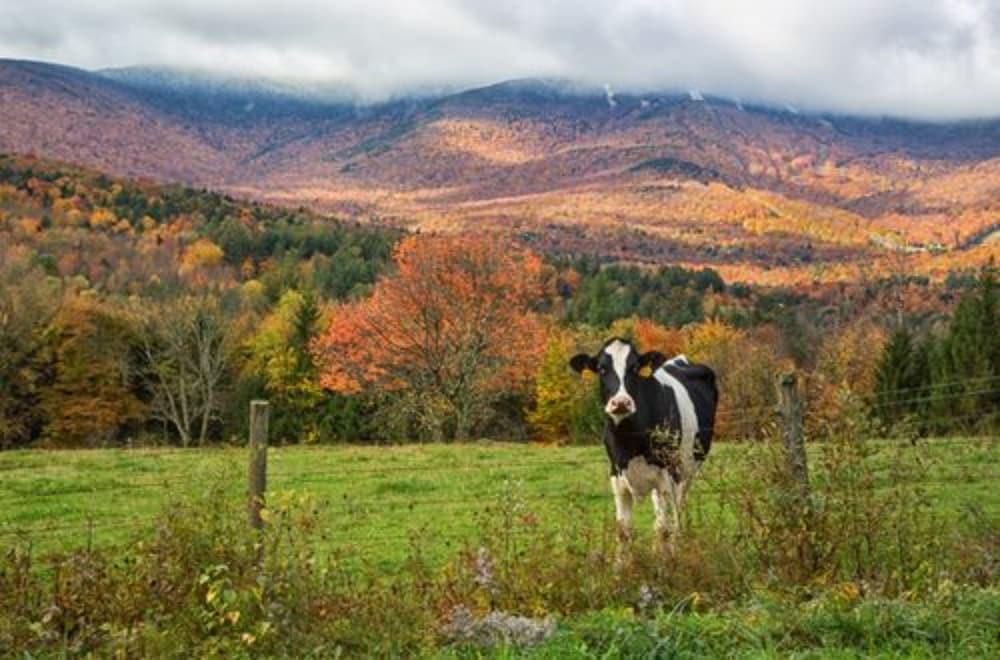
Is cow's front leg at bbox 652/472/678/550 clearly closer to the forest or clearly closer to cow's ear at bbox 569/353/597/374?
cow's ear at bbox 569/353/597/374

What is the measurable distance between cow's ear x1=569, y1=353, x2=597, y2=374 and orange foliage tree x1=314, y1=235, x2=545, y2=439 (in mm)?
25443

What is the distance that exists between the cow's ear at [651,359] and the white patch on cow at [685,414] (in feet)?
2.00

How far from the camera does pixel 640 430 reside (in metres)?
10.6

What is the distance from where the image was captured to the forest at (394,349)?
1478 inches

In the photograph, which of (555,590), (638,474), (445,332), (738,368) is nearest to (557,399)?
(738,368)

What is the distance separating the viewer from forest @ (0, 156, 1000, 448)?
37531 millimetres

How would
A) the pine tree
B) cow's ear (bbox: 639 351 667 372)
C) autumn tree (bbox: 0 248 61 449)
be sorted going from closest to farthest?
cow's ear (bbox: 639 351 667 372), the pine tree, autumn tree (bbox: 0 248 61 449)

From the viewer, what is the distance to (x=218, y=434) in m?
60.8

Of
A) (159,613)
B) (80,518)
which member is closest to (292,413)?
(80,518)

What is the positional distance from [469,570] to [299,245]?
126109mm

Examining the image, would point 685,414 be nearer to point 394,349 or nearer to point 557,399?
point 394,349

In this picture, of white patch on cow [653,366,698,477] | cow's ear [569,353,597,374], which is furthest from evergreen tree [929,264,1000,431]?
cow's ear [569,353,597,374]

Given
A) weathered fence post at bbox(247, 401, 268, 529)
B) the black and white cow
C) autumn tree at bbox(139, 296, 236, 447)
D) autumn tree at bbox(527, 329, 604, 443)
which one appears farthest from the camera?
autumn tree at bbox(527, 329, 604, 443)

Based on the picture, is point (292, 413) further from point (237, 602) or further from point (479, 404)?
point (237, 602)
